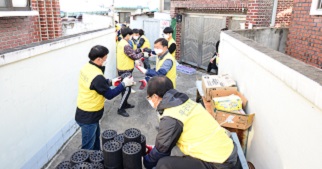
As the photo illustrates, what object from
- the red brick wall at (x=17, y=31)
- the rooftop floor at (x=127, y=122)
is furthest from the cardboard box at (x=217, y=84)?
the red brick wall at (x=17, y=31)

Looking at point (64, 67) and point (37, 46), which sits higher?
point (37, 46)

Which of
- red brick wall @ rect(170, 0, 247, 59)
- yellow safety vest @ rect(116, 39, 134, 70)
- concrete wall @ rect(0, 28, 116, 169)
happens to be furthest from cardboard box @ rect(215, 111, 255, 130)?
red brick wall @ rect(170, 0, 247, 59)

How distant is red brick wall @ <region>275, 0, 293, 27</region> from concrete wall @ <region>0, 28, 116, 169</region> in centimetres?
593

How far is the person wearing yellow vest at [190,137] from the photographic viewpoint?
2340 mm

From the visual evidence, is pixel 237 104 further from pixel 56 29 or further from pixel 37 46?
pixel 56 29

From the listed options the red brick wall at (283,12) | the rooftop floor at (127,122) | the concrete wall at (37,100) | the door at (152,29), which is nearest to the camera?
the concrete wall at (37,100)

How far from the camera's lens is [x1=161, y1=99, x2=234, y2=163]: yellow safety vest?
92.9 inches

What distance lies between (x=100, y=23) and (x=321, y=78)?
16382mm

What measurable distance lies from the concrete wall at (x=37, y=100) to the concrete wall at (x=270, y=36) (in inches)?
171

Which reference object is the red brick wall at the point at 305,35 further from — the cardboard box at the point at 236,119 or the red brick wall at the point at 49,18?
the red brick wall at the point at 49,18

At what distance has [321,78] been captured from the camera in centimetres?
209

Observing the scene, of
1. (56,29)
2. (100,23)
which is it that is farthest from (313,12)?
(100,23)

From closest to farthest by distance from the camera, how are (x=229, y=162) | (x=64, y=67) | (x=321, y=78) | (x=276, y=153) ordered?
(x=321, y=78) < (x=229, y=162) < (x=276, y=153) < (x=64, y=67)

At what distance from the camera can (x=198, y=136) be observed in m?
2.36
